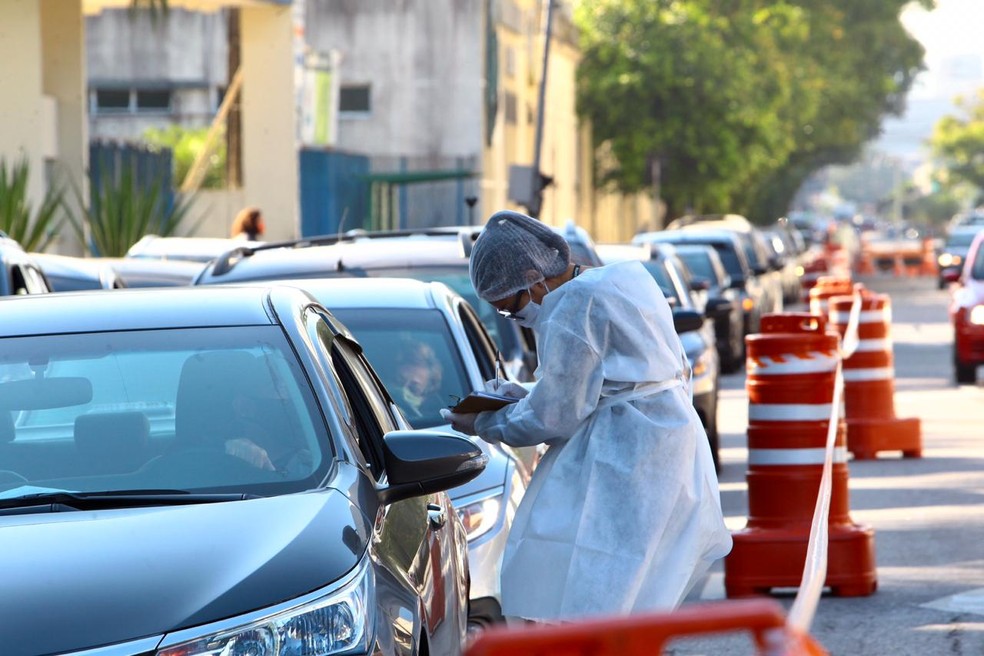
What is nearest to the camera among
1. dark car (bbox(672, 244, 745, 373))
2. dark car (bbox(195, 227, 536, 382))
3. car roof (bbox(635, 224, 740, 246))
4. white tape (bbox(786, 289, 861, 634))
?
white tape (bbox(786, 289, 861, 634))

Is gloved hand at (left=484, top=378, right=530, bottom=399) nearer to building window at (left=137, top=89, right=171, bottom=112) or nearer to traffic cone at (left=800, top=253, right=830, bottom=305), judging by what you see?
traffic cone at (left=800, top=253, right=830, bottom=305)

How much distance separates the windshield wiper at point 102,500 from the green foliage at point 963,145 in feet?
438

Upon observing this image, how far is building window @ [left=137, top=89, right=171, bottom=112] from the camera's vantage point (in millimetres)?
45094

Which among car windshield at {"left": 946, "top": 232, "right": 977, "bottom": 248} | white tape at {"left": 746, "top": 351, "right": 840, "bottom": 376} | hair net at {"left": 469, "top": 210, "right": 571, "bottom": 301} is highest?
hair net at {"left": 469, "top": 210, "right": 571, "bottom": 301}

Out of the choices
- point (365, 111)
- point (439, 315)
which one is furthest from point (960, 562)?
point (365, 111)

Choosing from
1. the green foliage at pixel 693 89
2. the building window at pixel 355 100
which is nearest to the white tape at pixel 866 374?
the building window at pixel 355 100

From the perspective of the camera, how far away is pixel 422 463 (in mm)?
4785

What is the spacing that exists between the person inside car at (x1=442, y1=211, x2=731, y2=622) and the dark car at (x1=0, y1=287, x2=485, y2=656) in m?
0.24

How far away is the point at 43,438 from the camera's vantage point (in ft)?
16.1

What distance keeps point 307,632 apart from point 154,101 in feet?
140

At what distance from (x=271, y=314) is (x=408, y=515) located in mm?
661

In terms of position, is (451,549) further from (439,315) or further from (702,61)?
(702,61)

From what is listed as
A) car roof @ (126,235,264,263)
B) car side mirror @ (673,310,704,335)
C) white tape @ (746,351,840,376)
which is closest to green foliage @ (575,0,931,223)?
car roof @ (126,235,264,263)

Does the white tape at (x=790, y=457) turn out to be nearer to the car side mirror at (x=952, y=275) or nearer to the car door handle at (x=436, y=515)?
the car door handle at (x=436, y=515)
